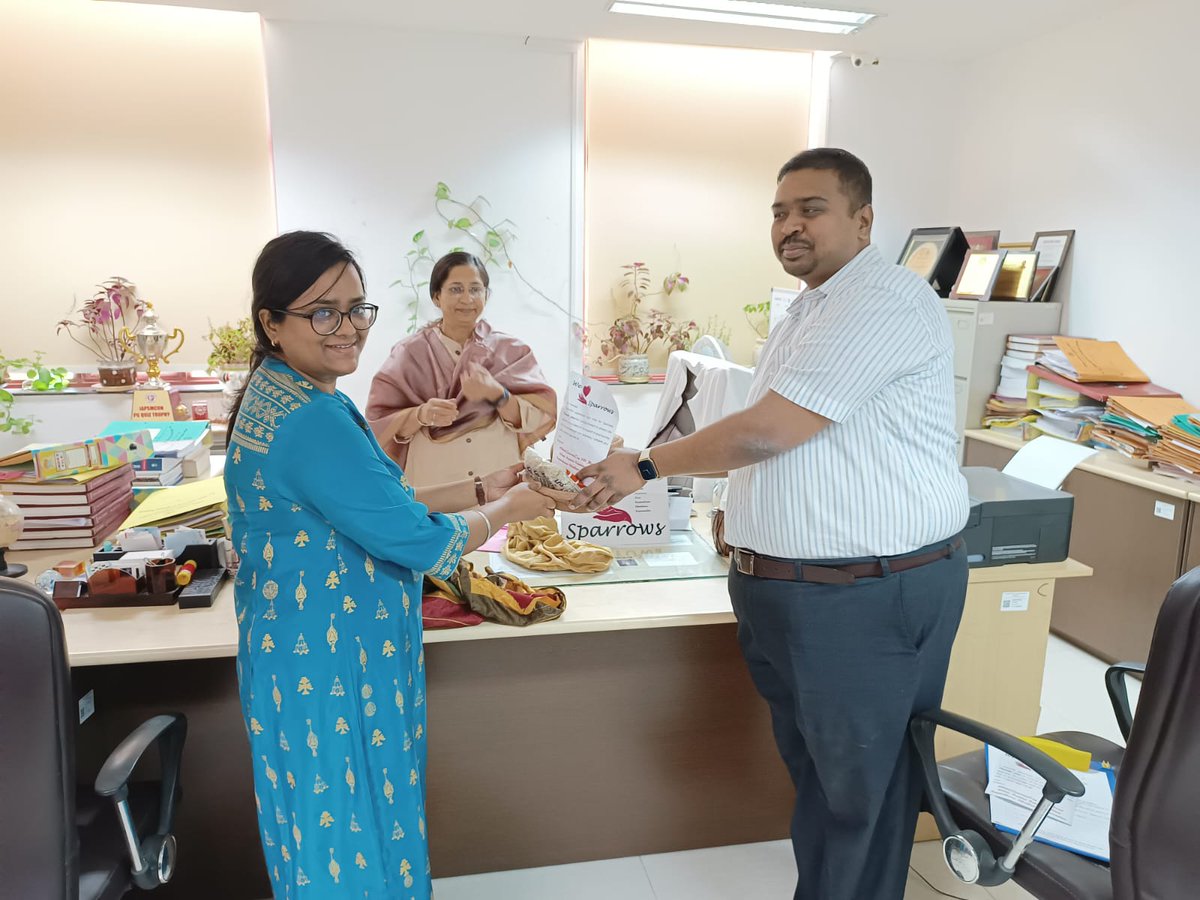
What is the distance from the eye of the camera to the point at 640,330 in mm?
5070

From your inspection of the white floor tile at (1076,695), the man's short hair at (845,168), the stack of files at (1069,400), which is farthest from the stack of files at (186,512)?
the stack of files at (1069,400)

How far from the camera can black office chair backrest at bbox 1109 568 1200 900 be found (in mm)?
1086

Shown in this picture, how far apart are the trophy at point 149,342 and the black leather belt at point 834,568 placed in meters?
3.82

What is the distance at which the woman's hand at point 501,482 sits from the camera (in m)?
1.94

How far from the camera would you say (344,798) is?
4.62 feet

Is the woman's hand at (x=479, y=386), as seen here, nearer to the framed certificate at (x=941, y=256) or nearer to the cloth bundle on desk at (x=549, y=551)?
the cloth bundle on desk at (x=549, y=551)

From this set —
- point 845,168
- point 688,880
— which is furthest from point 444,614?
point 845,168

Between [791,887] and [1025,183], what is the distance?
155 inches

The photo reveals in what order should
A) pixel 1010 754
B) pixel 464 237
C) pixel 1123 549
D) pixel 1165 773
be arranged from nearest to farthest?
pixel 1165 773 → pixel 1010 754 → pixel 1123 549 → pixel 464 237

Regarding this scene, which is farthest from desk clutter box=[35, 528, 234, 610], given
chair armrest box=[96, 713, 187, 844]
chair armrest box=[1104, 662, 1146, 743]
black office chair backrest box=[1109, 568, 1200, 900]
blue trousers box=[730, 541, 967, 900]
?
chair armrest box=[1104, 662, 1146, 743]

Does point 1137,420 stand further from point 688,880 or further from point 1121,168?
point 688,880

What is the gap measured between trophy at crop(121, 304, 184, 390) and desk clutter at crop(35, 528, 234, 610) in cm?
260

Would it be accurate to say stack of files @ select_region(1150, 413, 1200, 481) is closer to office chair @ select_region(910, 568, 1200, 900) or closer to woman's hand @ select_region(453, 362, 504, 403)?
office chair @ select_region(910, 568, 1200, 900)

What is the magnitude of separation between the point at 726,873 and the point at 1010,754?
1.05 metres
